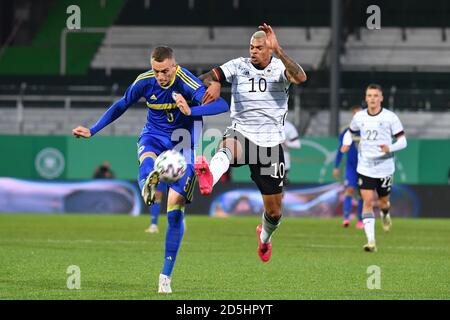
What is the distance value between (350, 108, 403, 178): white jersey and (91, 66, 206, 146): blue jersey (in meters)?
6.35

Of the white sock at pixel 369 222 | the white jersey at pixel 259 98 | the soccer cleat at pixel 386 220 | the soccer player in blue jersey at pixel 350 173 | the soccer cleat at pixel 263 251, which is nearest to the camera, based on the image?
the white jersey at pixel 259 98

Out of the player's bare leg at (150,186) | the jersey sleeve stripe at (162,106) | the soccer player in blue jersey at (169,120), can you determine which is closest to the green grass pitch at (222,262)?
the soccer player in blue jersey at (169,120)

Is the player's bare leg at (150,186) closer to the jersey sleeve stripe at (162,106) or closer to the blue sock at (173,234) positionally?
the blue sock at (173,234)

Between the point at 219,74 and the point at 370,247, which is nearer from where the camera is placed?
the point at 219,74

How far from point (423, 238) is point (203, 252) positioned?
5.74m

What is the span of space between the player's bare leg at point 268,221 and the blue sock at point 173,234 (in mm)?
2385

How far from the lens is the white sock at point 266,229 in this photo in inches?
520

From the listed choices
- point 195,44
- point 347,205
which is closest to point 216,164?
point 347,205

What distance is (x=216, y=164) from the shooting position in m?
11.3

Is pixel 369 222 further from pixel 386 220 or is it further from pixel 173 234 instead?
pixel 173 234

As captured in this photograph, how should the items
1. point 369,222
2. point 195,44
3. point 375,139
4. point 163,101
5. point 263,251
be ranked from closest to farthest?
point 163,101, point 263,251, point 369,222, point 375,139, point 195,44

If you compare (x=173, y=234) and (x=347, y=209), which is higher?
(x=173, y=234)

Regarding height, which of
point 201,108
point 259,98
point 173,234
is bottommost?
point 173,234

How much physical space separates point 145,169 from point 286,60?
195 centimetres
